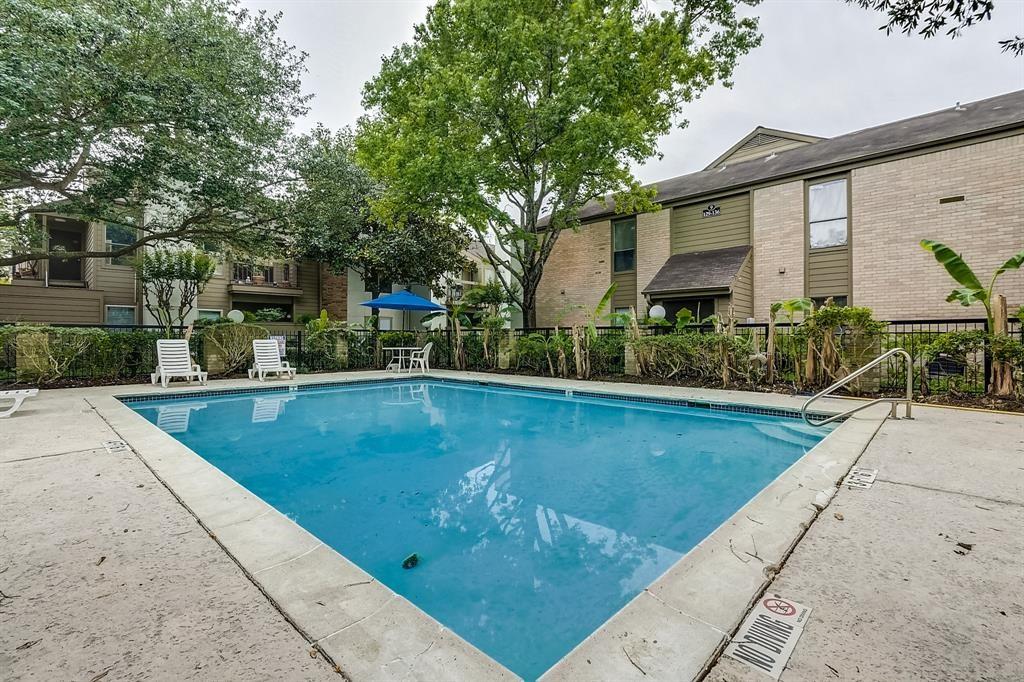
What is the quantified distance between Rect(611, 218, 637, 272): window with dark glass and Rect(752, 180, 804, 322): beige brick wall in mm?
3965

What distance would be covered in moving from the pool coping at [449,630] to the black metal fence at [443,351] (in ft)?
20.8

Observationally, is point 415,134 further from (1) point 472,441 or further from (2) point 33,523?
(2) point 33,523

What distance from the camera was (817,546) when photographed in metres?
2.38

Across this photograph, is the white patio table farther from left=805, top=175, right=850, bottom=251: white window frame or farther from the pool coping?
left=805, top=175, right=850, bottom=251: white window frame

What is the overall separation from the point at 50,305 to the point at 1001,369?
85.8 ft

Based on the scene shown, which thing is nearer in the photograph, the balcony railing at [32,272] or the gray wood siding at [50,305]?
the gray wood siding at [50,305]

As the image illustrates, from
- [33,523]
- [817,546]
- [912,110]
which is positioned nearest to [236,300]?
[33,523]

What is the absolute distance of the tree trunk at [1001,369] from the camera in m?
6.99

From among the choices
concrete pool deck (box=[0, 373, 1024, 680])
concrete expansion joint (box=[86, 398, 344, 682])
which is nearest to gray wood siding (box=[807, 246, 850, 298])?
concrete pool deck (box=[0, 373, 1024, 680])

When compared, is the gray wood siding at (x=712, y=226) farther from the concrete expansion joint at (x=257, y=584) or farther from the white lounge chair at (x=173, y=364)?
the concrete expansion joint at (x=257, y=584)

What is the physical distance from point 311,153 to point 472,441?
10.9m

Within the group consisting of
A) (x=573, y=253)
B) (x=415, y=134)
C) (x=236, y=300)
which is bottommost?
(x=236, y=300)

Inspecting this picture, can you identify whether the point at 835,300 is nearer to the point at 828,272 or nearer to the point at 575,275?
the point at 828,272

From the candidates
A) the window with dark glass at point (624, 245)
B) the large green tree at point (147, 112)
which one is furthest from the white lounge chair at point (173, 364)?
the window with dark glass at point (624, 245)
